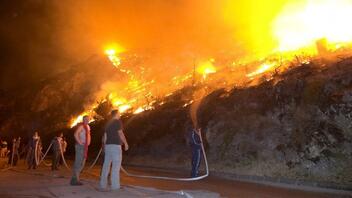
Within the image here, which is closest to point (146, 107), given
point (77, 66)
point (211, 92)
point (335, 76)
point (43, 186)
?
point (211, 92)

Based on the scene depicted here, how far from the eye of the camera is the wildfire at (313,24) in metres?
30.1

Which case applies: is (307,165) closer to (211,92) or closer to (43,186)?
(43,186)

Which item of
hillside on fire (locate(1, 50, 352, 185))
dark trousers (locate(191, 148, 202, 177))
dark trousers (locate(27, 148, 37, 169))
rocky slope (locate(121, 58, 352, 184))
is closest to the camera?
rocky slope (locate(121, 58, 352, 184))

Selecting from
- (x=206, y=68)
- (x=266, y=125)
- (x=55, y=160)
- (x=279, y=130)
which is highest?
(x=206, y=68)

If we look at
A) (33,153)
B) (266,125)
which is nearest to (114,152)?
(266,125)

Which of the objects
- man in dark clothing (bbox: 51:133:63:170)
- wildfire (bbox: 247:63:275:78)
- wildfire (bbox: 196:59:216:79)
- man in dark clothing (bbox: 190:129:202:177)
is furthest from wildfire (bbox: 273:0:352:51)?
man in dark clothing (bbox: 51:133:63:170)

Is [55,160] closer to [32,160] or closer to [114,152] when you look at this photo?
[32,160]

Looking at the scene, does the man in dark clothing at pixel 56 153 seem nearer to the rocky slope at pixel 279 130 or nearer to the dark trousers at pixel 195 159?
the rocky slope at pixel 279 130

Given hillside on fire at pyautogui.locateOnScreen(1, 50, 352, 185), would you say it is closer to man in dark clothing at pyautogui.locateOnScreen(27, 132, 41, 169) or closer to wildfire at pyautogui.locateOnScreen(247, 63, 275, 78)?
wildfire at pyautogui.locateOnScreen(247, 63, 275, 78)

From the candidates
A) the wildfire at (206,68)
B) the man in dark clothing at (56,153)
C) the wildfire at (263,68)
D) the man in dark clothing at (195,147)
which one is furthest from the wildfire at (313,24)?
the man in dark clothing at (56,153)

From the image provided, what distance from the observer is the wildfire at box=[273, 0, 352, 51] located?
3011 centimetres

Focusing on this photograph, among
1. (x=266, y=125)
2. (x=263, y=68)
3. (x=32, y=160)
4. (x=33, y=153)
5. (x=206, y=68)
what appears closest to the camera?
(x=266, y=125)

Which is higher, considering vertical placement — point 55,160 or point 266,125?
point 266,125

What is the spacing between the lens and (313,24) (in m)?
34.2
